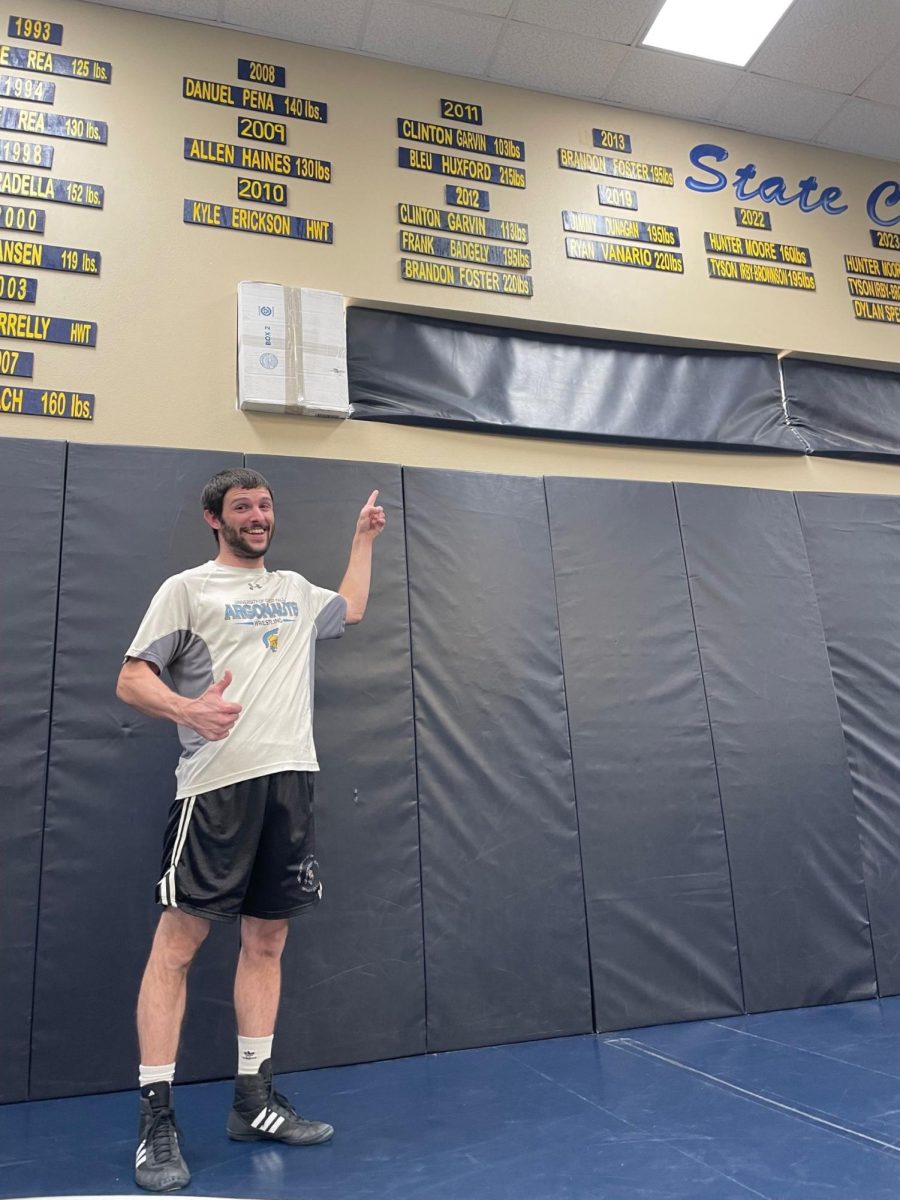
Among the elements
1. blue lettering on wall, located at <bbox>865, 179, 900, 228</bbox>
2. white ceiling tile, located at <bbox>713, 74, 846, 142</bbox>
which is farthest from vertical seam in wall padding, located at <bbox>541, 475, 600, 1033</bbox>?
blue lettering on wall, located at <bbox>865, 179, 900, 228</bbox>

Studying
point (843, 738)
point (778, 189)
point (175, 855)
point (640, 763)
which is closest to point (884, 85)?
→ point (778, 189)

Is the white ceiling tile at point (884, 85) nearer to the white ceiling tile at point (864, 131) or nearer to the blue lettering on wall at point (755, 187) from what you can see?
the white ceiling tile at point (864, 131)

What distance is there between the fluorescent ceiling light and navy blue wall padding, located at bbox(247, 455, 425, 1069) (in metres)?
2.35

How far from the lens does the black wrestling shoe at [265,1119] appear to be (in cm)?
202

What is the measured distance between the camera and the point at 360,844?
286 centimetres

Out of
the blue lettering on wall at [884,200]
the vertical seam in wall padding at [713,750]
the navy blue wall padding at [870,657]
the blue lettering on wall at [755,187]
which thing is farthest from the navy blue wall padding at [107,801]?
the blue lettering on wall at [884,200]

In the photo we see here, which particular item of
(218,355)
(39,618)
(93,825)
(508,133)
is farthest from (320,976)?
(508,133)

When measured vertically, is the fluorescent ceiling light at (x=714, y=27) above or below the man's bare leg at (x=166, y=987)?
above

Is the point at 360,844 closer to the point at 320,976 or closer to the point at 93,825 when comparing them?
the point at 320,976

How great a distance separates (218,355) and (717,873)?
2.72m

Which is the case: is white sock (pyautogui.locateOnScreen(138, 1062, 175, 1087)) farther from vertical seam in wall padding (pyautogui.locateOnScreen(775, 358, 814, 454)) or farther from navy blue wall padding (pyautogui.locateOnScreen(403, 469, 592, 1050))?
vertical seam in wall padding (pyautogui.locateOnScreen(775, 358, 814, 454))

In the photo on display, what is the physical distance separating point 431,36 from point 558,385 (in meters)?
1.59

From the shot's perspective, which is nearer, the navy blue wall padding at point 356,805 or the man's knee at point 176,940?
the man's knee at point 176,940

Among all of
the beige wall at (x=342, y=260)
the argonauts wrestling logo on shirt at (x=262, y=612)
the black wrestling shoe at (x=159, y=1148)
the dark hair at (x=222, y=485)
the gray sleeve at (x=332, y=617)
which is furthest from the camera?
the beige wall at (x=342, y=260)
